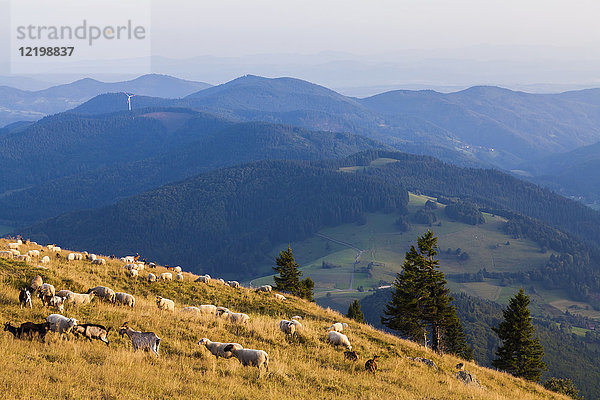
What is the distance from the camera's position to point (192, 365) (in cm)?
1631

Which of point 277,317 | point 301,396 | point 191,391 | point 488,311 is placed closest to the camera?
point 191,391

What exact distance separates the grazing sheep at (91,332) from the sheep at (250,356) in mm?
4937

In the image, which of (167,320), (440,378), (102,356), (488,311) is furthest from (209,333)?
(488,311)

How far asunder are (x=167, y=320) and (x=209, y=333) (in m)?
2.44

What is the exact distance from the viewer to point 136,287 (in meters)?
31.8

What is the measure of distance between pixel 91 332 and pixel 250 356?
21.3 ft

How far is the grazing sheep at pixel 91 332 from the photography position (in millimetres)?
17125

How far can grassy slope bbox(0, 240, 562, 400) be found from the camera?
13.4m

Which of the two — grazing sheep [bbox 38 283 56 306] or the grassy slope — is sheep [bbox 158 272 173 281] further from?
grazing sheep [bbox 38 283 56 306]

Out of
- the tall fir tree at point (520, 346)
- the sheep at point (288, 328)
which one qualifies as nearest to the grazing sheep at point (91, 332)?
the sheep at point (288, 328)

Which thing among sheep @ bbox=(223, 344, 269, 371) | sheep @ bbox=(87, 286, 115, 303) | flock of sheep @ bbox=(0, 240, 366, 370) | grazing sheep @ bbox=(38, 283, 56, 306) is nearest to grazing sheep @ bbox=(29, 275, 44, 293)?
flock of sheep @ bbox=(0, 240, 366, 370)

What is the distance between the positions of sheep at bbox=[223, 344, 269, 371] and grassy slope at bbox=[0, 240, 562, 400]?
1.70ft

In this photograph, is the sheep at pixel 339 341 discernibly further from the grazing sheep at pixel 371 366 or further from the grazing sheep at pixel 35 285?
the grazing sheep at pixel 35 285

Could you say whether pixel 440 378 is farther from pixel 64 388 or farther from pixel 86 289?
pixel 86 289
